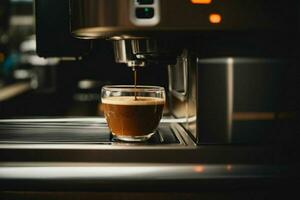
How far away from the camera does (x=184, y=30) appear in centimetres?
71

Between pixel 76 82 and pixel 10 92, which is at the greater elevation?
pixel 76 82

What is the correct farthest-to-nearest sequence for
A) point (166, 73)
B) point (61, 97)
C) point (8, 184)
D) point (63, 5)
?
point (61, 97) → point (166, 73) → point (63, 5) → point (8, 184)

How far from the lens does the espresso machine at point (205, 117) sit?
70cm

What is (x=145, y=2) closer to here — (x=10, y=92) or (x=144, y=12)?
(x=144, y=12)

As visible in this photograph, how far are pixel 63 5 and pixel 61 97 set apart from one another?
89 cm

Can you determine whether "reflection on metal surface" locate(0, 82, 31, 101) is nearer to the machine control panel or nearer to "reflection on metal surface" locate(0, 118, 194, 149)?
"reflection on metal surface" locate(0, 118, 194, 149)

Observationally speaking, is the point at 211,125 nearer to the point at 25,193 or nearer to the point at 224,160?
the point at 224,160

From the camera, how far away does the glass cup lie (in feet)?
2.56

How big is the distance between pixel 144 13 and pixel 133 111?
17 centimetres

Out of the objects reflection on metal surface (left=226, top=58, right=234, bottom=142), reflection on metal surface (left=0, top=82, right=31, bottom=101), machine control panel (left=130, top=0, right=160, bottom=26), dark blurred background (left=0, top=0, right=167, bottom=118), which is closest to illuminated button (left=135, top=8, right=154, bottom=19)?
machine control panel (left=130, top=0, right=160, bottom=26)

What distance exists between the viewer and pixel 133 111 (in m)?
0.78

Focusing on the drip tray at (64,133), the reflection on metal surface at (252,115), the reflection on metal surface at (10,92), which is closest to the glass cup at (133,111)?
the drip tray at (64,133)

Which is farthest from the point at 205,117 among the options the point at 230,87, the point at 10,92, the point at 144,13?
the point at 10,92

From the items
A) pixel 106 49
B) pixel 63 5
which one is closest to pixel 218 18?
pixel 63 5
